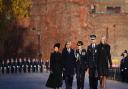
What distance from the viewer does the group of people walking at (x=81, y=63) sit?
19875mm

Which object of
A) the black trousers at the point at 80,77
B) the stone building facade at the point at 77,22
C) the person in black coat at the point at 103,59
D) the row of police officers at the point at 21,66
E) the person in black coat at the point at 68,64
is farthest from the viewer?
the stone building facade at the point at 77,22

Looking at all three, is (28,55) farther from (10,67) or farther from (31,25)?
(10,67)

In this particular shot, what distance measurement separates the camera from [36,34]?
4762cm

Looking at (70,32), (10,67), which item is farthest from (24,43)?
(10,67)

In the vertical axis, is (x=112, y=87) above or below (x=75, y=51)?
below

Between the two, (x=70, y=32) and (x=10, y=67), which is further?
(x=70, y=32)

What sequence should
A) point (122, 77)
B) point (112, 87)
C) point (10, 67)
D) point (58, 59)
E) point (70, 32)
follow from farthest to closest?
1. point (70, 32)
2. point (10, 67)
3. point (122, 77)
4. point (112, 87)
5. point (58, 59)

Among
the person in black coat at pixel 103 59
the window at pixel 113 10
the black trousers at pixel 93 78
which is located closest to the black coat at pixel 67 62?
the black trousers at pixel 93 78

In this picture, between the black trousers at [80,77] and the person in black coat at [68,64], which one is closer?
the person in black coat at [68,64]

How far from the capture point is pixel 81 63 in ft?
71.6

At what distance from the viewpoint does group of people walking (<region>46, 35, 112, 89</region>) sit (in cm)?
1988

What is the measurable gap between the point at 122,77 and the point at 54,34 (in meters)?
17.9

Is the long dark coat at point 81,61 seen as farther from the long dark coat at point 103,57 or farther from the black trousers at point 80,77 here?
the long dark coat at point 103,57

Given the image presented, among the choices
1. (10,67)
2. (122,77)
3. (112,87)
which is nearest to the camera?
(112,87)
